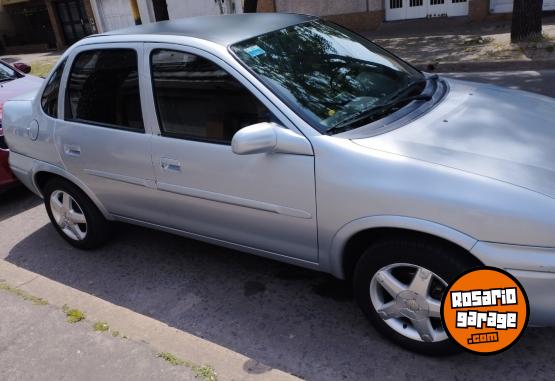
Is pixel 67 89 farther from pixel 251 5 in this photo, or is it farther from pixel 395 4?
pixel 395 4

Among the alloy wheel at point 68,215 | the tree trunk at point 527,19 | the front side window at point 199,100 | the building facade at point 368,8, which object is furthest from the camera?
the building facade at point 368,8

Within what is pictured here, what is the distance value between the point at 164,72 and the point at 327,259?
1594 millimetres

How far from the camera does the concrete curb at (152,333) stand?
2822 millimetres

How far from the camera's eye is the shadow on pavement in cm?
272

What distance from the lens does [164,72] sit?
134 inches

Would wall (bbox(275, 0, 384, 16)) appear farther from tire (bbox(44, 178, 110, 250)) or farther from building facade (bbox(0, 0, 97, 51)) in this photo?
tire (bbox(44, 178, 110, 250))

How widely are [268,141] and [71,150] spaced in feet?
6.26

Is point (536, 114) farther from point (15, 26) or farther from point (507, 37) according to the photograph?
point (15, 26)

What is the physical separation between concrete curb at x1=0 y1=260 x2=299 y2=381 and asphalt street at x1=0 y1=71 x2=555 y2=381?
0.06m

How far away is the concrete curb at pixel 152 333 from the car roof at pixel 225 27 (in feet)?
5.87

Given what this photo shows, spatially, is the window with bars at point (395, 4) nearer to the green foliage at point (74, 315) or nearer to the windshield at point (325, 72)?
the windshield at point (325, 72)

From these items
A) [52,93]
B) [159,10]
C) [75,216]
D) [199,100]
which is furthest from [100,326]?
[159,10]

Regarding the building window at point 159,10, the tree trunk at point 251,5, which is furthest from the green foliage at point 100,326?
the building window at point 159,10

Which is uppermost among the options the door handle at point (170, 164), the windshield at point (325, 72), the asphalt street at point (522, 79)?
the windshield at point (325, 72)
